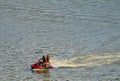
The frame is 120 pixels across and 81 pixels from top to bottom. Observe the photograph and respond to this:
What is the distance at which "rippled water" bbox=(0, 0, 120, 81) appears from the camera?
50.0 metres

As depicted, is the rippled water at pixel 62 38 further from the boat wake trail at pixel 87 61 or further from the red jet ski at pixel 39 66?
the red jet ski at pixel 39 66

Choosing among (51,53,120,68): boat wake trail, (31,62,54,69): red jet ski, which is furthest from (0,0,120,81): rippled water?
(31,62,54,69): red jet ski

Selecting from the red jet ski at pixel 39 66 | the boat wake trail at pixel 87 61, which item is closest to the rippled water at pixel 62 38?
the boat wake trail at pixel 87 61

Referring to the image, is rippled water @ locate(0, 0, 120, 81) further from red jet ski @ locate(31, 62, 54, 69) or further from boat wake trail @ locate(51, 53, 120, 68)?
red jet ski @ locate(31, 62, 54, 69)

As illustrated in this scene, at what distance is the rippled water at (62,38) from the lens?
5003 cm

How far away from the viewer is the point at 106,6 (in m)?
85.8

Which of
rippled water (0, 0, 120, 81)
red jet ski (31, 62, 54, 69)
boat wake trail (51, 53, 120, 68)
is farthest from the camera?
boat wake trail (51, 53, 120, 68)

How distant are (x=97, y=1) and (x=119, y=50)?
1351 inches

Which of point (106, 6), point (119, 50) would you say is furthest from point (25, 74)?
point (106, 6)

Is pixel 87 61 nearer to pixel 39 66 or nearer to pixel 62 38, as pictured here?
pixel 39 66

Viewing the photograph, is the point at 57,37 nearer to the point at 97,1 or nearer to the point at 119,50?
the point at 119,50

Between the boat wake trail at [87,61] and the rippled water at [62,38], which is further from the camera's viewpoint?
the boat wake trail at [87,61]

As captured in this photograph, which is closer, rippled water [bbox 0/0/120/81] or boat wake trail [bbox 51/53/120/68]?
rippled water [bbox 0/0/120/81]

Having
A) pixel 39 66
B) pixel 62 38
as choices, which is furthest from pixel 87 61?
pixel 62 38
